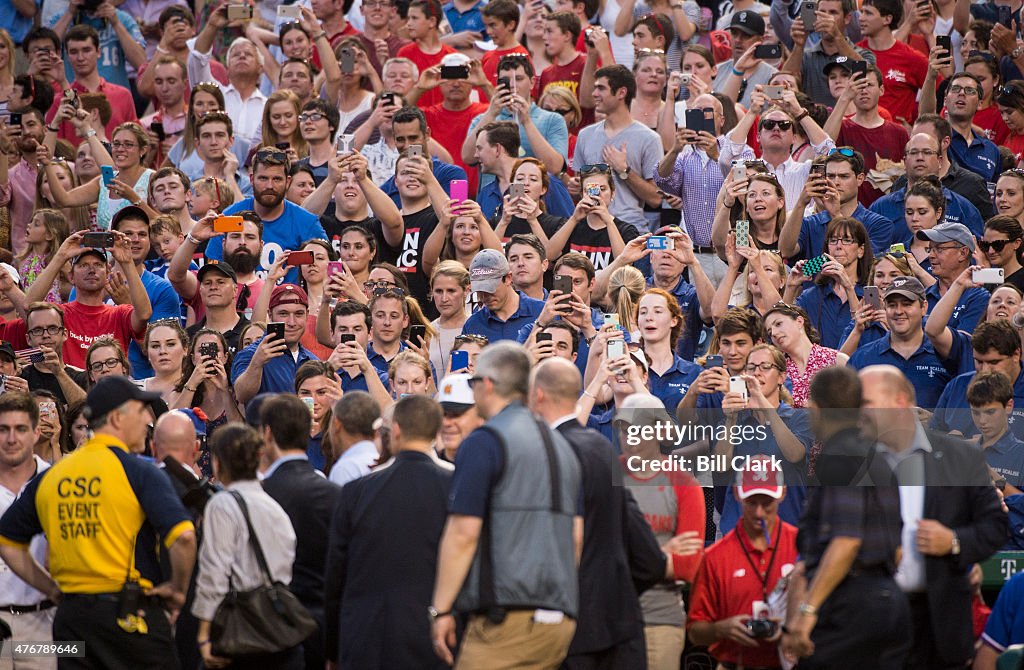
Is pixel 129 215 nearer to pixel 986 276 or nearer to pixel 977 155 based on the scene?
pixel 986 276

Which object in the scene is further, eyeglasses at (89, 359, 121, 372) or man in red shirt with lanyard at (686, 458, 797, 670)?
eyeglasses at (89, 359, 121, 372)

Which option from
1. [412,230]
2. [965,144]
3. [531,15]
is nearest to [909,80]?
[965,144]

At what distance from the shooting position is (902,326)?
963 centimetres

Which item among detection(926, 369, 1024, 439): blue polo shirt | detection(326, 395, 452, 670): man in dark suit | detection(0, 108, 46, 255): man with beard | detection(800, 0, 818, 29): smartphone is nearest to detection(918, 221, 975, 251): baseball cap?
detection(926, 369, 1024, 439): blue polo shirt

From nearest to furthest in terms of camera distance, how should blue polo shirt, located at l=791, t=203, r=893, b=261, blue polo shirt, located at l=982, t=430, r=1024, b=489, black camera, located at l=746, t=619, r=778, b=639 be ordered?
black camera, located at l=746, t=619, r=778, b=639 < blue polo shirt, located at l=982, t=430, r=1024, b=489 < blue polo shirt, located at l=791, t=203, r=893, b=261

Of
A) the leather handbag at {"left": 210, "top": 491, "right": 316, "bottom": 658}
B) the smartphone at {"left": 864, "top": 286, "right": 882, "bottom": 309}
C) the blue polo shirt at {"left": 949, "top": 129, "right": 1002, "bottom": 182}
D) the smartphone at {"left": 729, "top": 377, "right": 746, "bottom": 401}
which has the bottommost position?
the leather handbag at {"left": 210, "top": 491, "right": 316, "bottom": 658}

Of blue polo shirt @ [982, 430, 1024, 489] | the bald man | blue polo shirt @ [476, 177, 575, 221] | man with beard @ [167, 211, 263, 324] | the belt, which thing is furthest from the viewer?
blue polo shirt @ [476, 177, 575, 221]

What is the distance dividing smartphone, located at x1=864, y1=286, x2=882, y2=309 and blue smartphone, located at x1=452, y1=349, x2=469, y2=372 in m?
2.68

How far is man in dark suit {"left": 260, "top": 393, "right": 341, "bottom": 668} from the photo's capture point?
280 inches

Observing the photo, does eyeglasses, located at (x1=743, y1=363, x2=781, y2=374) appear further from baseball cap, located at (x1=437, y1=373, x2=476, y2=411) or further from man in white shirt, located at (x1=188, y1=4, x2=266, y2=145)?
man in white shirt, located at (x1=188, y1=4, x2=266, y2=145)

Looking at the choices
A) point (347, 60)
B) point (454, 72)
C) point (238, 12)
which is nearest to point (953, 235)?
point (454, 72)

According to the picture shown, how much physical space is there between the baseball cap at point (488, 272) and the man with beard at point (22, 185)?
5010 millimetres

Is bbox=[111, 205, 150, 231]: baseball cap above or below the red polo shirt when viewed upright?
above

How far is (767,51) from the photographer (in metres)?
13.5
